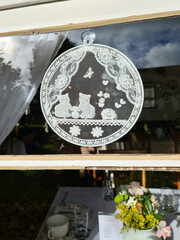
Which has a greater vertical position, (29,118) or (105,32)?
(105,32)

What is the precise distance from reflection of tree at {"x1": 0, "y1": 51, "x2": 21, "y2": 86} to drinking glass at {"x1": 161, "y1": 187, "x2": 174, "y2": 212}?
1.35 m

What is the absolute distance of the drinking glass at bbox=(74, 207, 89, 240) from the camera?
4.24 ft

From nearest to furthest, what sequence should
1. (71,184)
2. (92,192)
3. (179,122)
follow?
(179,122), (92,192), (71,184)

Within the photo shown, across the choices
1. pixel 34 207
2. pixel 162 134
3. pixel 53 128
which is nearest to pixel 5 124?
pixel 53 128

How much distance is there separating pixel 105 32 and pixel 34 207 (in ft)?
7.34

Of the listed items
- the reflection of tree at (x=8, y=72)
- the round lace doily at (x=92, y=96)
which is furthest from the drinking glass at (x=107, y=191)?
the reflection of tree at (x=8, y=72)

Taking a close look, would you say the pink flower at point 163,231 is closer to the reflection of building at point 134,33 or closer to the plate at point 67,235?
the reflection of building at point 134,33

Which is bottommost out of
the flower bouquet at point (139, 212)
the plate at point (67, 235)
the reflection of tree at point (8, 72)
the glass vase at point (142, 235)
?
the plate at point (67, 235)

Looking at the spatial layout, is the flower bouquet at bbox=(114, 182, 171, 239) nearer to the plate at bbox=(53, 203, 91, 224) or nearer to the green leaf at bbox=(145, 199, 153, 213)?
the green leaf at bbox=(145, 199, 153, 213)

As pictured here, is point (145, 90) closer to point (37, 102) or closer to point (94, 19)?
point (94, 19)

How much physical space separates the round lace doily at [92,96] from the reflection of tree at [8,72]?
0.64ft

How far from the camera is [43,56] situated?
109 cm

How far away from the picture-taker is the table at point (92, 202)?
1.30 m

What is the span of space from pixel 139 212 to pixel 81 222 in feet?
1.54
